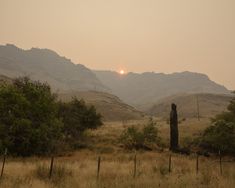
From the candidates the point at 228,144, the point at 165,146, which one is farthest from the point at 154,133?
the point at 228,144

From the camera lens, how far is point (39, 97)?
3434 centimetres

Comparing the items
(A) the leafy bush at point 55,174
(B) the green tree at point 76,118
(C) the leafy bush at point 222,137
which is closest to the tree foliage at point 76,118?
(B) the green tree at point 76,118

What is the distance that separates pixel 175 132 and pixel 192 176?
22395mm

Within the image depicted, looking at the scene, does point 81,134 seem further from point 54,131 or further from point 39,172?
point 39,172

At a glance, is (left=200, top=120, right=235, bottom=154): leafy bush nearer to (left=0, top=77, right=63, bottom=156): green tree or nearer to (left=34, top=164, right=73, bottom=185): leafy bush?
(left=0, top=77, right=63, bottom=156): green tree

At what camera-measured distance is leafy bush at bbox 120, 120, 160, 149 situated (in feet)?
136

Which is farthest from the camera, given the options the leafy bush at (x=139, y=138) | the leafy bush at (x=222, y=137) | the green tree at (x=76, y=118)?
the green tree at (x=76, y=118)

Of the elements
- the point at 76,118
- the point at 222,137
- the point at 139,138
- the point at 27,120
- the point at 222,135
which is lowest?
the point at 139,138

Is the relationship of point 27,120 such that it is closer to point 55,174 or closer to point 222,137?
point 55,174

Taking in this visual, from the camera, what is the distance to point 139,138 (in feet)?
136

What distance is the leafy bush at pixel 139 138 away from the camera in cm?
4147

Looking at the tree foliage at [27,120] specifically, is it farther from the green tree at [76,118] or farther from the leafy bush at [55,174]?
the leafy bush at [55,174]

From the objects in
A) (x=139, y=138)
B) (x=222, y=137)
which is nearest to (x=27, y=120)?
(x=139, y=138)

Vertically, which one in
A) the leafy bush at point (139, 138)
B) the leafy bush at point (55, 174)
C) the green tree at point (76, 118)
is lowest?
the leafy bush at point (55, 174)
